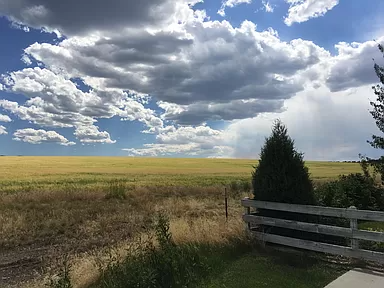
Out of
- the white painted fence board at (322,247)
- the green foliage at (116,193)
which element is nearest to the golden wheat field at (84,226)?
the green foliage at (116,193)

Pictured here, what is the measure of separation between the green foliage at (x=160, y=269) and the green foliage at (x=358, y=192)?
6.90 metres

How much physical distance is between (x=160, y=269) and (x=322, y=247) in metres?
3.01

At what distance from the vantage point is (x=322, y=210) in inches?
277

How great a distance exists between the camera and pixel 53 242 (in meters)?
13.5

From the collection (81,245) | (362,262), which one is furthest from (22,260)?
(362,262)

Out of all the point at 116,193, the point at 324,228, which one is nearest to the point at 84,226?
the point at 116,193

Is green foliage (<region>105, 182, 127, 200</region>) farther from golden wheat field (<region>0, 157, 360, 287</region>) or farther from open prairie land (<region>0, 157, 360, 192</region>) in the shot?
open prairie land (<region>0, 157, 360, 192</region>)

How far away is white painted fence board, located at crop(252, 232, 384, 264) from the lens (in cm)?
655

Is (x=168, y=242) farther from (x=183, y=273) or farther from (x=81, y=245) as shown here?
(x=81, y=245)

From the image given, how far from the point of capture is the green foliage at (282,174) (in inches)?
316

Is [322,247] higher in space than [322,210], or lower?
lower

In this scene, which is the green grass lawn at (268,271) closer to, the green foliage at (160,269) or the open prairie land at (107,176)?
the green foliage at (160,269)

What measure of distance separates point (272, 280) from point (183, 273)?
4.83ft

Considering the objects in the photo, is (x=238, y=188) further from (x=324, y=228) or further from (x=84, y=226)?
(x=324, y=228)
